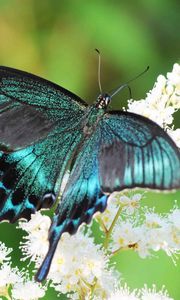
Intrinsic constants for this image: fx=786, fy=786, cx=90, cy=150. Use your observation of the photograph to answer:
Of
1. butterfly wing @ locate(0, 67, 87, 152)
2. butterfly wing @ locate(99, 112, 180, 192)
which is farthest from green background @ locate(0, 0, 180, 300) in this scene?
butterfly wing @ locate(99, 112, 180, 192)

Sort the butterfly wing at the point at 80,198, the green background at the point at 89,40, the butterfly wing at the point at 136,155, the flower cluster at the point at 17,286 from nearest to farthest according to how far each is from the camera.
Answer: the butterfly wing at the point at 136,155
the butterfly wing at the point at 80,198
the flower cluster at the point at 17,286
the green background at the point at 89,40

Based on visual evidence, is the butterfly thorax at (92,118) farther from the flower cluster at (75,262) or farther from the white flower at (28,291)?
the white flower at (28,291)

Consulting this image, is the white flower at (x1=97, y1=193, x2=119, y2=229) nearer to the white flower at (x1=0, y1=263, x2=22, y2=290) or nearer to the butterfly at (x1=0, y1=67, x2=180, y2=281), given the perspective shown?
the butterfly at (x1=0, y1=67, x2=180, y2=281)

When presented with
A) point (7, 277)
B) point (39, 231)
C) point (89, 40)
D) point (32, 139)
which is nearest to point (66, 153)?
point (32, 139)

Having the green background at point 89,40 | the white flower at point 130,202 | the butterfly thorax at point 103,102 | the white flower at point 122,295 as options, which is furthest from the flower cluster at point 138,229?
the green background at point 89,40

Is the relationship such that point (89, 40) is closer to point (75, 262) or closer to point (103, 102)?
point (103, 102)

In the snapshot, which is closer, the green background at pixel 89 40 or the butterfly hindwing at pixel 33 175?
the butterfly hindwing at pixel 33 175

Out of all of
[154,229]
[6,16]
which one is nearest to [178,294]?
[154,229]
